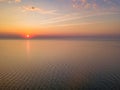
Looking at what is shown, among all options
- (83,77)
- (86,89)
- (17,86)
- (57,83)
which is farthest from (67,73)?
(17,86)

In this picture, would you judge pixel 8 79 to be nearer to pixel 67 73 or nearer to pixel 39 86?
pixel 39 86

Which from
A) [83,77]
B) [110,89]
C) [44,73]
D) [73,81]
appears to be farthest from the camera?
[44,73]

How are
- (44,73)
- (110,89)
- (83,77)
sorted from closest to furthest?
(110,89)
(83,77)
(44,73)

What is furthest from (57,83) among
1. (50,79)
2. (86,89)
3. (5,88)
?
(5,88)

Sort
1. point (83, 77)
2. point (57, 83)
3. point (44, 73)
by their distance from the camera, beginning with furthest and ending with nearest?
point (44, 73) < point (83, 77) < point (57, 83)

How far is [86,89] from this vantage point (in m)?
28.6

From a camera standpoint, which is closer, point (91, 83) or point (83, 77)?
point (91, 83)

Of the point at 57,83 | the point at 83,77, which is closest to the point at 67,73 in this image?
the point at 83,77

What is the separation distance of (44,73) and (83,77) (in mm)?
9405

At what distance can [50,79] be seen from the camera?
33.1m

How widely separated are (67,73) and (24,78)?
10487 mm

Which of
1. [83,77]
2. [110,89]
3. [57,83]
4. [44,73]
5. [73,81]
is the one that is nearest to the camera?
[110,89]

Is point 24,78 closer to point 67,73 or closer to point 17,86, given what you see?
point 17,86

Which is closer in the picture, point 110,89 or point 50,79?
point 110,89
